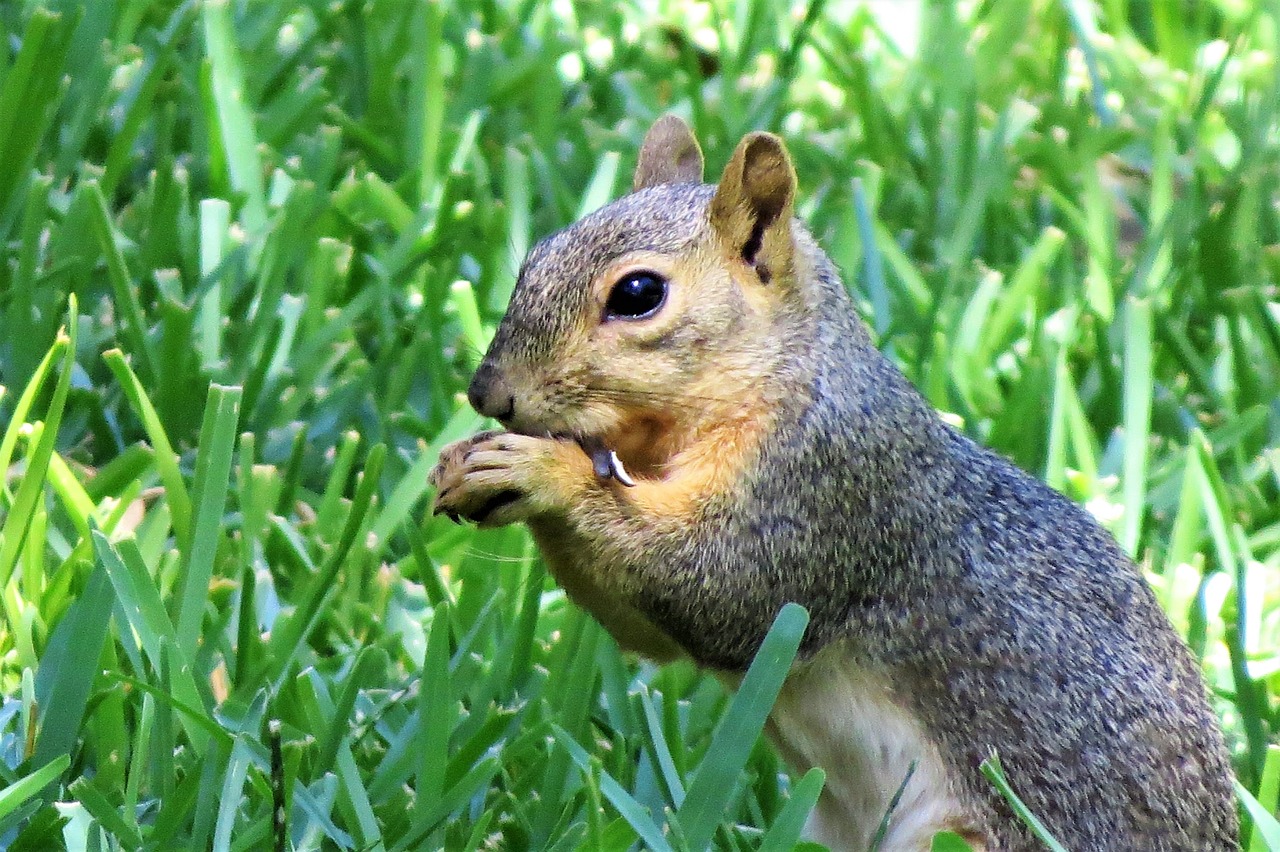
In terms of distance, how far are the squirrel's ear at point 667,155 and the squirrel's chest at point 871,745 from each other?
2.65 feet

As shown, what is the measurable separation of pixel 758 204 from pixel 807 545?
463mm

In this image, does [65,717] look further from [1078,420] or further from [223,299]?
[1078,420]

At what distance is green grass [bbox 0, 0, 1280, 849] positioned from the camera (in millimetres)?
2301

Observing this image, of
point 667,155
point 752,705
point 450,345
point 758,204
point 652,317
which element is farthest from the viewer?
point 450,345

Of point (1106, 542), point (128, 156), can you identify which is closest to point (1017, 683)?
point (1106, 542)

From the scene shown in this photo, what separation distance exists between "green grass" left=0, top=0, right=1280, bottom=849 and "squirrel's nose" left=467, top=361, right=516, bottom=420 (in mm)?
292

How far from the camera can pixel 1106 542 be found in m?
2.59

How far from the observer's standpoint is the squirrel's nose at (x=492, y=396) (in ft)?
7.63

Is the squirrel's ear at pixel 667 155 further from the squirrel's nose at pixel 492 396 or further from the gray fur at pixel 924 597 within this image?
the squirrel's nose at pixel 492 396

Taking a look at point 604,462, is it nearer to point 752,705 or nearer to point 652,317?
point 652,317

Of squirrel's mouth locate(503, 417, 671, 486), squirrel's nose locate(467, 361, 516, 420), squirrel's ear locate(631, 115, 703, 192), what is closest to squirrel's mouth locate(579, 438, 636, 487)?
squirrel's mouth locate(503, 417, 671, 486)

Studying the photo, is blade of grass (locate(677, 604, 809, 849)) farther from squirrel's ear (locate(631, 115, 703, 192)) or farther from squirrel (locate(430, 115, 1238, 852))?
squirrel's ear (locate(631, 115, 703, 192))

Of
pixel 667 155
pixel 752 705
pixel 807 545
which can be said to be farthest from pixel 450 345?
pixel 752 705

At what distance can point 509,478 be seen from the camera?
2.26 meters
